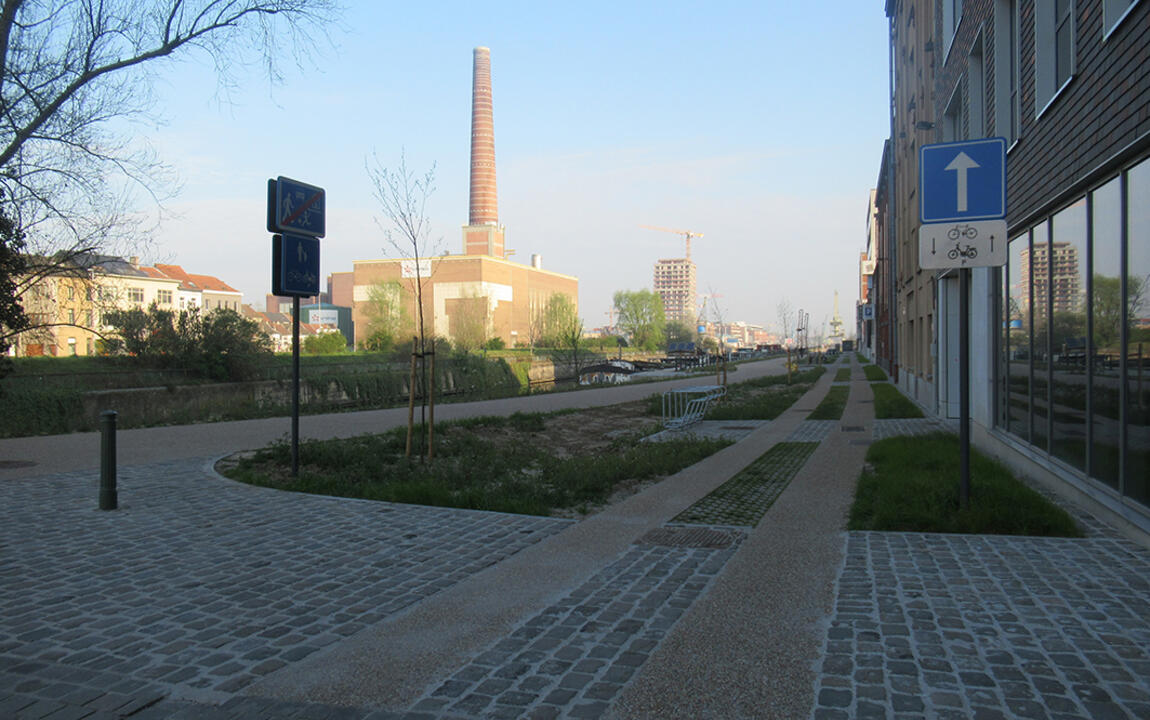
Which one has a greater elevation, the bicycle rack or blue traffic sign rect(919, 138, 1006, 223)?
blue traffic sign rect(919, 138, 1006, 223)

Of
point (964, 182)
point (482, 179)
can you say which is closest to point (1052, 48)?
point (964, 182)

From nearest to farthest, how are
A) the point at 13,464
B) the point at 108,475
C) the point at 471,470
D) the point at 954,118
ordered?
the point at 108,475 → the point at 471,470 → the point at 13,464 → the point at 954,118

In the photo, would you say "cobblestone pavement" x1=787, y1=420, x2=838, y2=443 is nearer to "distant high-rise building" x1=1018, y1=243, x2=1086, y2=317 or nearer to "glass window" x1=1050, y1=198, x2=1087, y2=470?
"distant high-rise building" x1=1018, y1=243, x2=1086, y2=317

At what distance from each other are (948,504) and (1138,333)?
192 cm

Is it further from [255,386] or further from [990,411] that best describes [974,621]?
[255,386]

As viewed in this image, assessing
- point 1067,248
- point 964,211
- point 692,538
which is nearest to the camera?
point 692,538

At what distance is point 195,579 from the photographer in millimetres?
5098

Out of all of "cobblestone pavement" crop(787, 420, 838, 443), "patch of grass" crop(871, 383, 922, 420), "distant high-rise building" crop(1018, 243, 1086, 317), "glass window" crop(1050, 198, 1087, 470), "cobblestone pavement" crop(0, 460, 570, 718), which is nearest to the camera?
"cobblestone pavement" crop(0, 460, 570, 718)

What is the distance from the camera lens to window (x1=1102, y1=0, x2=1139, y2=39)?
5.84m

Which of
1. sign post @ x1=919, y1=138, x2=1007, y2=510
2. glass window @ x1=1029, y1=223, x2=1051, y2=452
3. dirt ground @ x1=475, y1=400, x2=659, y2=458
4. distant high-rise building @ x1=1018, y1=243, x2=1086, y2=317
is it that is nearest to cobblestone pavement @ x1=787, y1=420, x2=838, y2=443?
dirt ground @ x1=475, y1=400, x2=659, y2=458

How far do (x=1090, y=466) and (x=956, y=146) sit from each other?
121 inches

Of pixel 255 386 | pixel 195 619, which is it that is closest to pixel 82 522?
pixel 195 619

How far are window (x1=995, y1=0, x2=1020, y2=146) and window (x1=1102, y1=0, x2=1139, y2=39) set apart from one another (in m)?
3.92

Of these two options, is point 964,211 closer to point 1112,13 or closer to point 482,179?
point 1112,13
